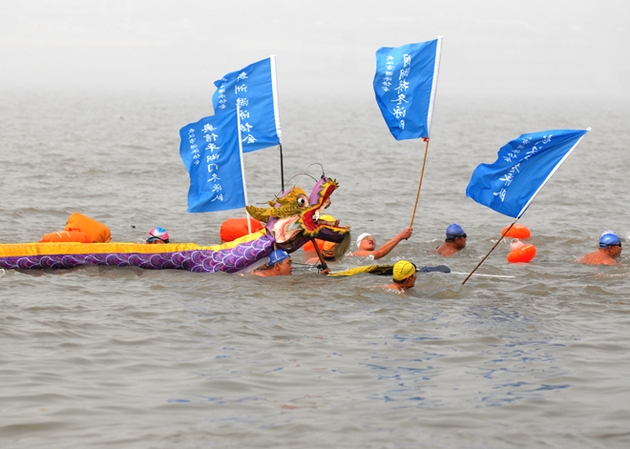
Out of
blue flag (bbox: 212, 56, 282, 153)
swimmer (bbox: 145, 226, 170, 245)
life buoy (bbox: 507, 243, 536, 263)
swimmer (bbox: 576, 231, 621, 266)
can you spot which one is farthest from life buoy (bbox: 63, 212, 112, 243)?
swimmer (bbox: 576, 231, 621, 266)

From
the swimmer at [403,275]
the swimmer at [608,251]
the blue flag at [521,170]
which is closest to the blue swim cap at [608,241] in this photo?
the swimmer at [608,251]

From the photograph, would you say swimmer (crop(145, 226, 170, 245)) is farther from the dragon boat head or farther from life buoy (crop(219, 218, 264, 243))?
the dragon boat head

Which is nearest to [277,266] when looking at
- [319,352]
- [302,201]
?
[302,201]

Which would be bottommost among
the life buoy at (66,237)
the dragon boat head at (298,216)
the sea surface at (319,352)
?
the sea surface at (319,352)

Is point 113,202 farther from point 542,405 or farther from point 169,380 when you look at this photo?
point 542,405

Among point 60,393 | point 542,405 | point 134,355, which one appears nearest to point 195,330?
point 134,355

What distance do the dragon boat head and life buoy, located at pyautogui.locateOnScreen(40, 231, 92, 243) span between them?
255cm

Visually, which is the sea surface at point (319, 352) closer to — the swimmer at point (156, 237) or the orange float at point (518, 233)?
the orange float at point (518, 233)

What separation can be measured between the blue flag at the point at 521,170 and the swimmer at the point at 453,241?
4.01 meters

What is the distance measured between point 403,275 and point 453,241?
427 centimetres

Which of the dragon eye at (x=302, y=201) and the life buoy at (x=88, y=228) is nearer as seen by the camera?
the dragon eye at (x=302, y=201)

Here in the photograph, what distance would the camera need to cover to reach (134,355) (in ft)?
32.8

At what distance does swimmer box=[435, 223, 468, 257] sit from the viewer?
16.6m

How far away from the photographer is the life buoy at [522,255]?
1588 cm
